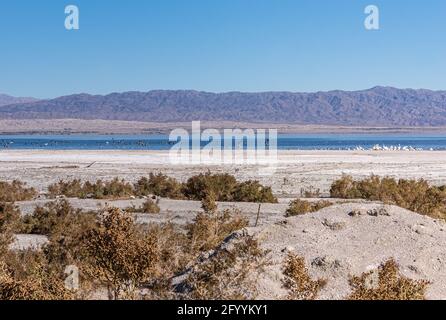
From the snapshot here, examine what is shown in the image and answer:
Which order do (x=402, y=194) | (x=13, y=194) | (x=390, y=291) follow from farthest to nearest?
1. (x=13, y=194)
2. (x=402, y=194)
3. (x=390, y=291)

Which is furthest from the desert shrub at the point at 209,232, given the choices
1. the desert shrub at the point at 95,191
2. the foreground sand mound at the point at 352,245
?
the desert shrub at the point at 95,191

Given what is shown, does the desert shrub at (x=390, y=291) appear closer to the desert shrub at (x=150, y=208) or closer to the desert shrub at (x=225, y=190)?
the desert shrub at (x=150, y=208)

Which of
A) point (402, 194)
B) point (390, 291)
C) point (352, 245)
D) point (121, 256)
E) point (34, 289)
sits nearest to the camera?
point (390, 291)

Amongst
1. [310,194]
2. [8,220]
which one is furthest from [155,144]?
[8,220]

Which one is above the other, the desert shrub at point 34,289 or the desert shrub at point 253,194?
the desert shrub at point 34,289

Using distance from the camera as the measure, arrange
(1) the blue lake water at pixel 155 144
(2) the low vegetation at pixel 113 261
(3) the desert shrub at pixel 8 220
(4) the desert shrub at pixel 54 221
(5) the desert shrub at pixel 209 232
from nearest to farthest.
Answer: (2) the low vegetation at pixel 113 261 < (5) the desert shrub at pixel 209 232 < (3) the desert shrub at pixel 8 220 < (4) the desert shrub at pixel 54 221 < (1) the blue lake water at pixel 155 144

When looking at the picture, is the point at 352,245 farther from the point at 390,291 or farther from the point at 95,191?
the point at 95,191
